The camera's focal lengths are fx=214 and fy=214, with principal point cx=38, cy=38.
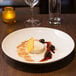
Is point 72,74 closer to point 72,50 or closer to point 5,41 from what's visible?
point 72,50

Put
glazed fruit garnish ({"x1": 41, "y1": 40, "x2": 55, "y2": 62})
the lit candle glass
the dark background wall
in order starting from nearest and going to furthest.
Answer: glazed fruit garnish ({"x1": 41, "y1": 40, "x2": 55, "y2": 62}), the lit candle glass, the dark background wall

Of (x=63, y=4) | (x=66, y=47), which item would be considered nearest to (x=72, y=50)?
(x=66, y=47)

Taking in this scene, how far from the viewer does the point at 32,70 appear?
852 millimetres

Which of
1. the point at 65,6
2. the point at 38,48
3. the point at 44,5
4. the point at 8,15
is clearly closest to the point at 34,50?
the point at 38,48

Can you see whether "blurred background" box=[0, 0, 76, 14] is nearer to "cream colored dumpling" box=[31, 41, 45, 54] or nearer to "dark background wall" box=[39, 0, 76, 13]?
"dark background wall" box=[39, 0, 76, 13]

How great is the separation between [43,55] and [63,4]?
141 centimetres

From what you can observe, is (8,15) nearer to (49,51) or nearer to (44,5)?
(49,51)

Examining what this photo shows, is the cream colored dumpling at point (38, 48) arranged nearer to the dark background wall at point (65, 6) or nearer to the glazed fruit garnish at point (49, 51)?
the glazed fruit garnish at point (49, 51)

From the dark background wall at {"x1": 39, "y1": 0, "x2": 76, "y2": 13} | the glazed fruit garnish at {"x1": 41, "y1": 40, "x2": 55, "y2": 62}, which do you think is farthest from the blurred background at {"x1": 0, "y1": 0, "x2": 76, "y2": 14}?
the glazed fruit garnish at {"x1": 41, "y1": 40, "x2": 55, "y2": 62}

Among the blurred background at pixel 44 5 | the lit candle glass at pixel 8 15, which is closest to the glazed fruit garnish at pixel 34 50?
the lit candle glass at pixel 8 15

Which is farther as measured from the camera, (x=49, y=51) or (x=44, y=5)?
(x=44, y=5)

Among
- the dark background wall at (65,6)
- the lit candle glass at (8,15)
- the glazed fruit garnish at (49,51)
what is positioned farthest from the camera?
the dark background wall at (65,6)

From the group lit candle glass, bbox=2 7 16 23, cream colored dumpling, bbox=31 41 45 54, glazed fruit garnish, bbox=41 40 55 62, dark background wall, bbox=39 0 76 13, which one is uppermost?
lit candle glass, bbox=2 7 16 23

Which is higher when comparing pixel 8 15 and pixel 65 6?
pixel 8 15
